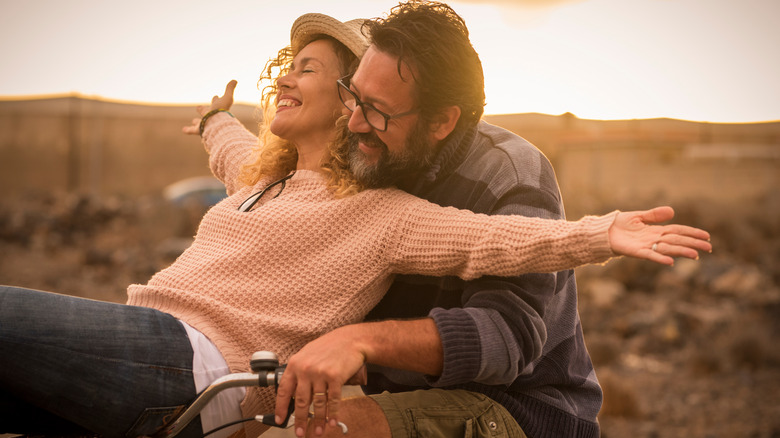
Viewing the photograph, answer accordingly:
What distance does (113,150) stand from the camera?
5241 cm

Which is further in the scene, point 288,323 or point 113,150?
point 113,150

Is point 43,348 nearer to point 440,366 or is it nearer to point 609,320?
point 440,366

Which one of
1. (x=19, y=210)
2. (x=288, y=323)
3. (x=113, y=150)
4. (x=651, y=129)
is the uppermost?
(x=288, y=323)

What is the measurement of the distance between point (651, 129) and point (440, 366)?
3633 cm

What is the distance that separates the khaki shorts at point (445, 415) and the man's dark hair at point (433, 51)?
3.13 feet

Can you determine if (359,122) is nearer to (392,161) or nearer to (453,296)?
(392,161)

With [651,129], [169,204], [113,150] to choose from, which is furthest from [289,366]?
[113,150]

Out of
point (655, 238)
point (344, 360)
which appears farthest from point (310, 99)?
point (655, 238)

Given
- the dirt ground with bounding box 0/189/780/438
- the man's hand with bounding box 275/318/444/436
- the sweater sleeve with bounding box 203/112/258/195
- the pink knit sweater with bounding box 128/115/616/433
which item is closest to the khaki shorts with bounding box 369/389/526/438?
the man's hand with bounding box 275/318/444/436

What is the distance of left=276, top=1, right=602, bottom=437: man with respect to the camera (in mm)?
2260

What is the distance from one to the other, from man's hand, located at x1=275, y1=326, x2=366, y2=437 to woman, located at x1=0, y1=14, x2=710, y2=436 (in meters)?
0.39

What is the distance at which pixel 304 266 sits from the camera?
8.34 feet

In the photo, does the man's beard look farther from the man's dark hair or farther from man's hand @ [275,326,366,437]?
man's hand @ [275,326,366,437]

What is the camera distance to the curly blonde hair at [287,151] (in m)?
2.79
